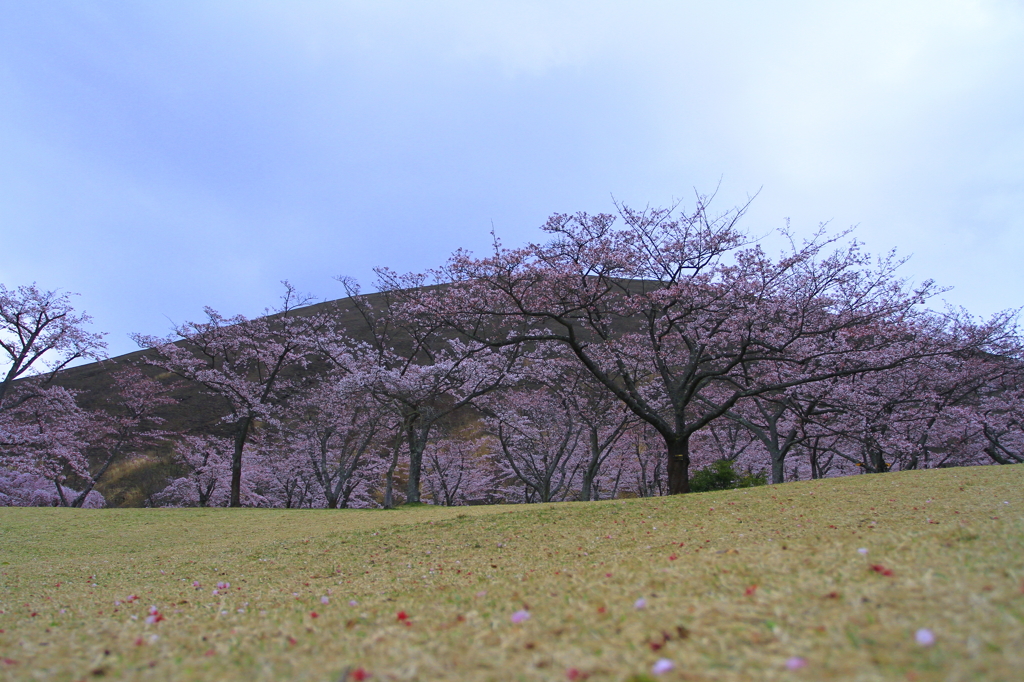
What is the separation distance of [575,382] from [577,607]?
877 inches

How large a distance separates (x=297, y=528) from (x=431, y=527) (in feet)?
13.8

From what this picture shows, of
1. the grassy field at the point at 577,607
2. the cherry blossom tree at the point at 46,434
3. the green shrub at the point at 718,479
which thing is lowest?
the grassy field at the point at 577,607

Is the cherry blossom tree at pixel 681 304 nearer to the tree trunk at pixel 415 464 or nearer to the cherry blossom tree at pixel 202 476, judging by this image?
the tree trunk at pixel 415 464

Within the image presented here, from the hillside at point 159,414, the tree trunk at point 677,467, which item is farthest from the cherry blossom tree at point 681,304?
the hillside at point 159,414

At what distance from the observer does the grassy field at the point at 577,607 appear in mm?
2012

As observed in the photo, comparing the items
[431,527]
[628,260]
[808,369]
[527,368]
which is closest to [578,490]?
[527,368]

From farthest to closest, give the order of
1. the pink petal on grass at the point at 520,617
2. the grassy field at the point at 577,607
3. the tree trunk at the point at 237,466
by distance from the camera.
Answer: the tree trunk at the point at 237,466, the pink petal on grass at the point at 520,617, the grassy field at the point at 577,607

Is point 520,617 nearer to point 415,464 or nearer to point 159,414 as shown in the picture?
point 415,464

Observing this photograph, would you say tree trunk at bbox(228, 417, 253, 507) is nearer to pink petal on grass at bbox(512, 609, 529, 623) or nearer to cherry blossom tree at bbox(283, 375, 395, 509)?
cherry blossom tree at bbox(283, 375, 395, 509)

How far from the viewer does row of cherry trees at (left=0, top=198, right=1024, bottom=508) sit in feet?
47.5

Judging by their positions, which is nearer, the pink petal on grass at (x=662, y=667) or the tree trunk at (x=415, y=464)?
the pink petal on grass at (x=662, y=667)

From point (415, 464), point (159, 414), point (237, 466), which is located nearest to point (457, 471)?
point (415, 464)

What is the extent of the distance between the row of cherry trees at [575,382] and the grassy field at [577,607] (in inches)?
296

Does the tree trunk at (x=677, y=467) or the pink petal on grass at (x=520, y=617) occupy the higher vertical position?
the tree trunk at (x=677, y=467)
